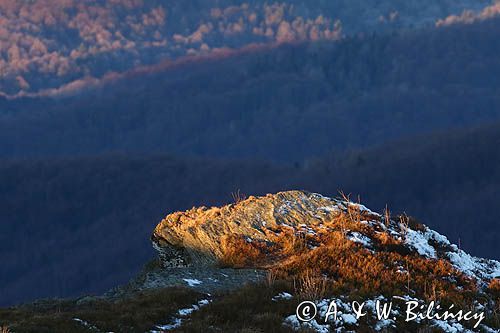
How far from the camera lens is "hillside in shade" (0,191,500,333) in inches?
827

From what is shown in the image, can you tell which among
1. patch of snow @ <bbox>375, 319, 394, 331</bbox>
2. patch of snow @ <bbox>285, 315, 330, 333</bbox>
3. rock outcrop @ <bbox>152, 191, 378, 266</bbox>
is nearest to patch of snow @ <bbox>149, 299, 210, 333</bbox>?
patch of snow @ <bbox>285, 315, 330, 333</bbox>

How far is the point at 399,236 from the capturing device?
89.0 feet

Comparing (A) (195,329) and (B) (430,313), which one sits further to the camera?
(B) (430,313)

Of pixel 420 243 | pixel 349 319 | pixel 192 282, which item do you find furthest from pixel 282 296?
pixel 420 243

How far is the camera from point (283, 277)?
23797mm

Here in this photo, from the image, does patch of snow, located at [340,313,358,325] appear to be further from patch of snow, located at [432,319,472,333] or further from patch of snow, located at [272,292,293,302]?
patch of snow, located at [432,319,472,333]

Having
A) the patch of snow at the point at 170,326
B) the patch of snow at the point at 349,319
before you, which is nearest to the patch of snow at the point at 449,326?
the patch of snow at the point at 349,319

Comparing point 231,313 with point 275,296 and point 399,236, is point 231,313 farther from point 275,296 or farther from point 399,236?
point 399,236

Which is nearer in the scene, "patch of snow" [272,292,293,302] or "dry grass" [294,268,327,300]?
"dry grass" [294,268,327,300]

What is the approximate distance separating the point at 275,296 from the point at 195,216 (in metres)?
7.52

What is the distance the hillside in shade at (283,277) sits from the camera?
2102 centimetres

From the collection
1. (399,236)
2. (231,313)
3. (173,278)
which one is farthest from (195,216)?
(231,313)

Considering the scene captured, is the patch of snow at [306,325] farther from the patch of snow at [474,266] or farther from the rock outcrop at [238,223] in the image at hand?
the patch of snow at [474,266]

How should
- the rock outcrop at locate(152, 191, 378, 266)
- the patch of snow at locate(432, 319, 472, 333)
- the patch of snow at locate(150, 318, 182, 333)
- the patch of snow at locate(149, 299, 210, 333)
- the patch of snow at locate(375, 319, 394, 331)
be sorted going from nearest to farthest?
the patch of snow at locate(150, 318, 182, 333)
the patch of snow at locate(149, 299, 210, 333)
the patch of snow at locate(375, 319, 394, 331)
the patch of snow at locate(432, 319, 472, 333)
the rock outcrop at locate(152, 191, 378, 266)
